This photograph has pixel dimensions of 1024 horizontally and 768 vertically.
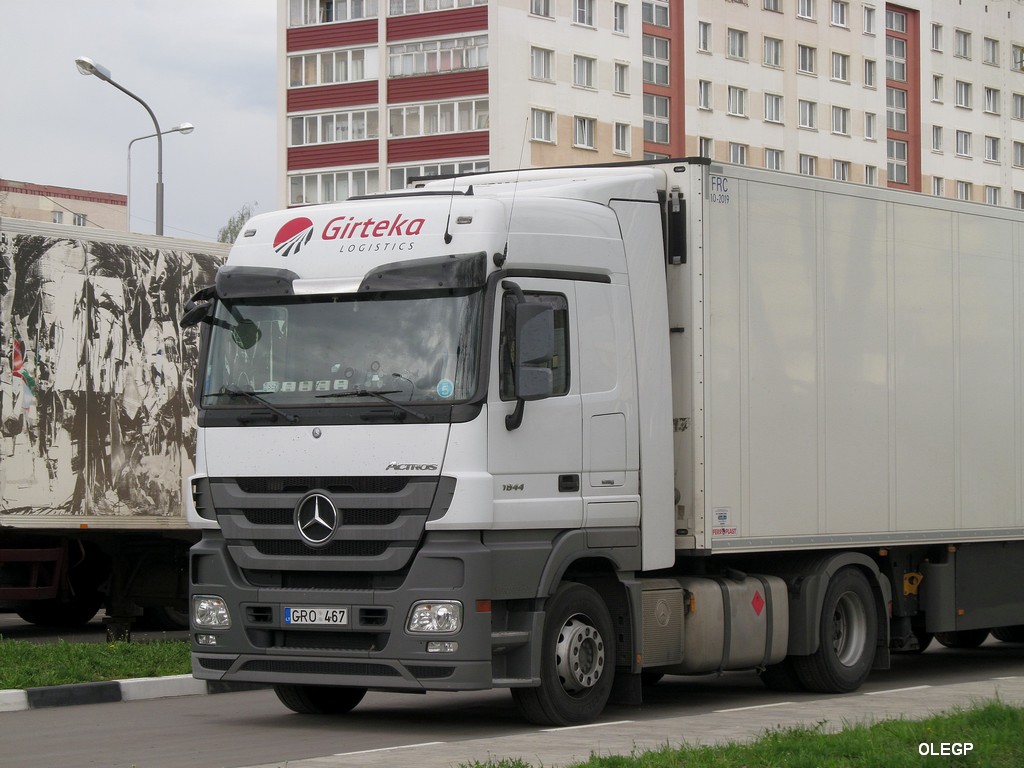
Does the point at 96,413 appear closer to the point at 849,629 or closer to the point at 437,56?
the point at 849,629

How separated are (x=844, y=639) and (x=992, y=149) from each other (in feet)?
255

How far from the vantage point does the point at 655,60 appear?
70375mm

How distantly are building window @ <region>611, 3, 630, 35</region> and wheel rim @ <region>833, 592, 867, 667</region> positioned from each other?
56636 millimetres

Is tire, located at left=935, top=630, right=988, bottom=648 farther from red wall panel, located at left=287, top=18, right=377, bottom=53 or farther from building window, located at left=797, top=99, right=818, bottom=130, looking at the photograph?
building window, located at left=797, top=99, right=818, bottom=130

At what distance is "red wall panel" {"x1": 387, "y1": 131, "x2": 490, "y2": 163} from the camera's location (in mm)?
64312

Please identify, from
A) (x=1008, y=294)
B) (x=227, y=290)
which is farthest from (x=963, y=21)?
(x=227, y=290)

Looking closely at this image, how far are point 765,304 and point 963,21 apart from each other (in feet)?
255

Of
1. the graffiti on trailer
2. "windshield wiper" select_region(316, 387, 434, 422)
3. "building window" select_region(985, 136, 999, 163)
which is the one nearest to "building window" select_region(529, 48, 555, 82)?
"building window" select_region(985, 136, 999, 163)

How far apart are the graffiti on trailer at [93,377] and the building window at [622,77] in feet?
171

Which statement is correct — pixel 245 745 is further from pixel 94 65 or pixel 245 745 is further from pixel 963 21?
pixel 963 21

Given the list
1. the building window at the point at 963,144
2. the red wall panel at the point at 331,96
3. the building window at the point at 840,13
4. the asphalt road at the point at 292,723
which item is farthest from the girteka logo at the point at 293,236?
the building window at the point at 963,144

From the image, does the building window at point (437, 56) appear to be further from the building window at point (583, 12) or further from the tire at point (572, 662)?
the tire at point (572, 662)

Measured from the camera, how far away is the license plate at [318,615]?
34.8 ft

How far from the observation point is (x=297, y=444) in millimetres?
10805
